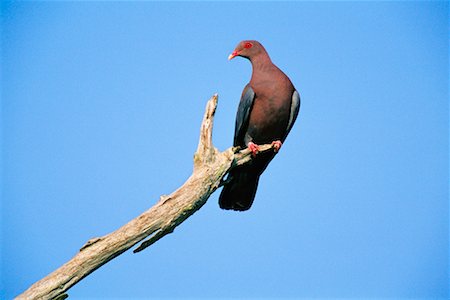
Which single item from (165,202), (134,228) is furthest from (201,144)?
(134,228)

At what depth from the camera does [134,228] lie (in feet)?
17.6

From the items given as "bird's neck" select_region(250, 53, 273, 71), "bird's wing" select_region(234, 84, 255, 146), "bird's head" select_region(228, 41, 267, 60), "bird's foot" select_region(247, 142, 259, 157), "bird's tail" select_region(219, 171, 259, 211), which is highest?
"bird's head" select_region(228, 41, 267, 60)

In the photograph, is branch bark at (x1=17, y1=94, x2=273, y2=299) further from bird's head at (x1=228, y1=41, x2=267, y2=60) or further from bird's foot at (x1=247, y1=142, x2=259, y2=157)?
bird's head at (x1=228, y1=41, x2=267, y2=60)

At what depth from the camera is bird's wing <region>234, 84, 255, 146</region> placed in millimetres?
6552

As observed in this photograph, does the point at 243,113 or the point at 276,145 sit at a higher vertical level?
the point at 243,113

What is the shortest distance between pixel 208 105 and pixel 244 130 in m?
0.92

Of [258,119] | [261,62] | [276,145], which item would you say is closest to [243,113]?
[258,119]

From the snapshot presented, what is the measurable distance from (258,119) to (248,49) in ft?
3.34

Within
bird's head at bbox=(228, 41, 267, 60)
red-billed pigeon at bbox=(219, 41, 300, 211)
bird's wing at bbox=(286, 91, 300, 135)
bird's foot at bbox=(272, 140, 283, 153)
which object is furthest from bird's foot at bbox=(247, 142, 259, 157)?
bird's head at bbox=(228, 41, 267, 60)

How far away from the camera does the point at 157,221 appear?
5.44 metres

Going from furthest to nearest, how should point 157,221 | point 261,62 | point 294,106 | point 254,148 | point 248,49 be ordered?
point 248,49
point 261,62
point 294,106
point 254,148
point 157,221

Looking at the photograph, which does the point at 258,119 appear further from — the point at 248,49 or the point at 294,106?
the point at 248,49

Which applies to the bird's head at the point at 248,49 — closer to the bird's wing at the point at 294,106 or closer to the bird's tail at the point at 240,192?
the bird's wing at the point at 294,106

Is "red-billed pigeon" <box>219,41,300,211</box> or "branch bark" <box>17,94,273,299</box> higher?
"red-billed pigeon" <box>219,41,300,211</box>
